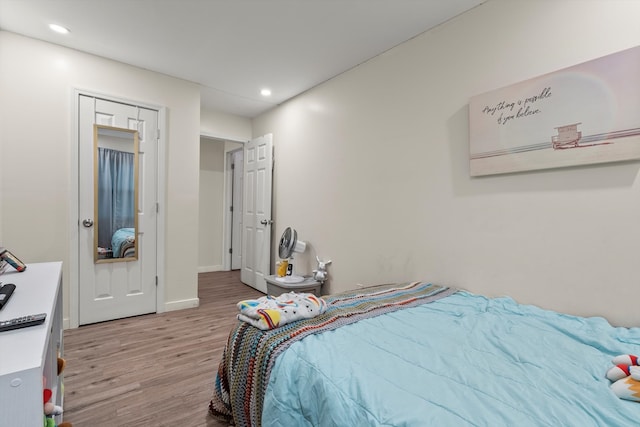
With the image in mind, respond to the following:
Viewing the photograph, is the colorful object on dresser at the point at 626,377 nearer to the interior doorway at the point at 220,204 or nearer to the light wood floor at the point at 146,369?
the light wood floor at the point at 146,369

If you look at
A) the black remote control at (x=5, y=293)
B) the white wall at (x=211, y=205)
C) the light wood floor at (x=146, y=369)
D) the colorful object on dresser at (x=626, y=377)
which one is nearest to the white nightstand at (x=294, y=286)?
the light wood floor at (x=146, y=369)

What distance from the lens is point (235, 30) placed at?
96.7 inches

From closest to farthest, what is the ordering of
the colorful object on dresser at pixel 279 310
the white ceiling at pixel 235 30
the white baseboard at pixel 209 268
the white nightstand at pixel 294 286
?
the colorful object on dresser at pixel 279 310
the white ceiling at pixel 235 30
the white nightstand at pixel 294 286
the white baseboard at pixel 209 268

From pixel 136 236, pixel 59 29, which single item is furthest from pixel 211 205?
pixel 59 29

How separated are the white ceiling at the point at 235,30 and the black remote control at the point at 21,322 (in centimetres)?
211

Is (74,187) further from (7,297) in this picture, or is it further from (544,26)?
(544,26)

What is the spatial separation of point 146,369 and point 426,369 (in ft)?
6.63

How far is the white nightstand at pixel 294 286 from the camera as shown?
3006 mm

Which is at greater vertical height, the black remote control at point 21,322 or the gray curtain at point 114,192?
the gray curtain at point 114,192

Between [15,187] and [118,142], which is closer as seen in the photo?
[15,187]

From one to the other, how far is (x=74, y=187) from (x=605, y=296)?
400cm

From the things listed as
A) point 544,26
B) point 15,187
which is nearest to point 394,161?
point 544,26

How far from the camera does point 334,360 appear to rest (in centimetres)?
119

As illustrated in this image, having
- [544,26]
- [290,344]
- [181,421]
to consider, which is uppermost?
[544,26]
